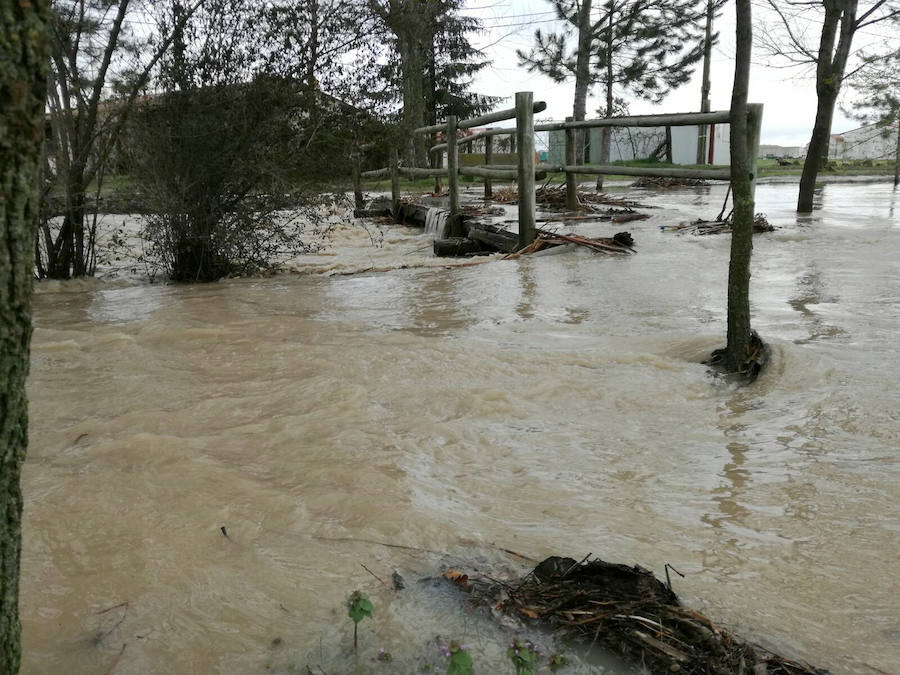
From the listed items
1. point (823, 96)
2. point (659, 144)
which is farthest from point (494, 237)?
point (659, 144)

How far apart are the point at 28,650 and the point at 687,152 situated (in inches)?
1252

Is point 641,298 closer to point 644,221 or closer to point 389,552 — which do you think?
point 389,552

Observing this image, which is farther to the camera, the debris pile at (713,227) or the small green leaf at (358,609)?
the debris pile at (713,227)

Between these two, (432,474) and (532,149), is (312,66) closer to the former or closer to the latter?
(532,149)

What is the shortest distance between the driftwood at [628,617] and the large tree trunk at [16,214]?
108 cm

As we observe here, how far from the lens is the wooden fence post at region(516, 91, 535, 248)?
7426 millimetres

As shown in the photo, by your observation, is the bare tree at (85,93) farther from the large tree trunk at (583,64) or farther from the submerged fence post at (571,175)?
the large tree trunk at (583,64)

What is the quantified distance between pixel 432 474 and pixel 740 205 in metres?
1.96

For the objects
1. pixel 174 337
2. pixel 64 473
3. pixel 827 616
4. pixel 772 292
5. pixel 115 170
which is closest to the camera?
pixel 827 616

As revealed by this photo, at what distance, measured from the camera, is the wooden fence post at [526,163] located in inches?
292

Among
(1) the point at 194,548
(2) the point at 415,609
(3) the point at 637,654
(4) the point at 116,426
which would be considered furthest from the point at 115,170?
(3) the point at 637,654

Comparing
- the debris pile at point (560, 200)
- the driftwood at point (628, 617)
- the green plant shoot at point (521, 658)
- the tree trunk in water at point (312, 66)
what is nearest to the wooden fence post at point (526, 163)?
the tree trunk in water at point (312, 66)

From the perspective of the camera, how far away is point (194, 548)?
6.77 ft

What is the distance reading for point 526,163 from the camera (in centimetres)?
758
